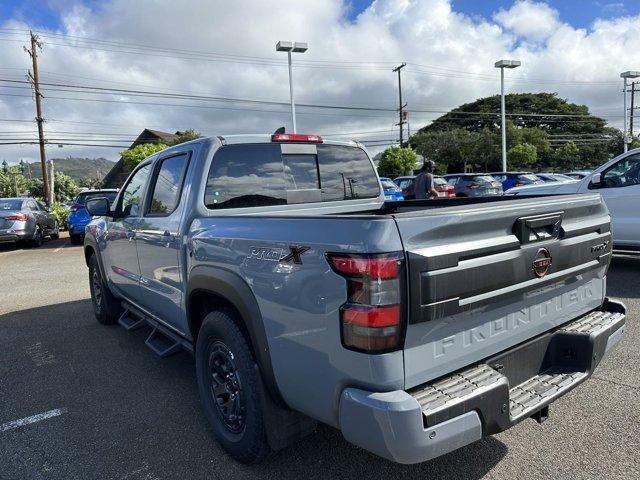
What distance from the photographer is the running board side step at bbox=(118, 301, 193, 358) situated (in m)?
3.66

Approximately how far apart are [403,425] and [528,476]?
3.83 ft

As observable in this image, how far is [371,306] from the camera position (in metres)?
1.93

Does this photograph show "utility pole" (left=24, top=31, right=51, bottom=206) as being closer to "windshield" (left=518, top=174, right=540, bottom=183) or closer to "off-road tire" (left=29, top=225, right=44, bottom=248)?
"off-road tire" (left=29, top=225, right=44, bottom=248)

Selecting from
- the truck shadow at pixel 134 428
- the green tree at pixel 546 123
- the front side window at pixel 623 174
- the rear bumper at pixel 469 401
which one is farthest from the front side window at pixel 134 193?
the green tree at pixel 546 123

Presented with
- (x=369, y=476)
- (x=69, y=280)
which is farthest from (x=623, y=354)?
(x=69, y=280)

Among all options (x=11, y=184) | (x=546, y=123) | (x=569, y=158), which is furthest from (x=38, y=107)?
(x=546, y=123)

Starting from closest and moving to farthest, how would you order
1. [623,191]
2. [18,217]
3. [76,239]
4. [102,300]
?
[102,300] → [623,191] → [18,217] → [76,239]

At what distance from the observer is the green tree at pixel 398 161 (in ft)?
146

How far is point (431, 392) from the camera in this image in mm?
2055

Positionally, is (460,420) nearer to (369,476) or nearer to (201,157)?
(369,476)

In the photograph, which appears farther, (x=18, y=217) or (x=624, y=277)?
(x=18, y=217)

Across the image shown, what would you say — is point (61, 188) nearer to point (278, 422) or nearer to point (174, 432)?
point (174, 432)

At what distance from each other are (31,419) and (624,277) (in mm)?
7436

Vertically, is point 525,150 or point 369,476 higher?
point 525,150
